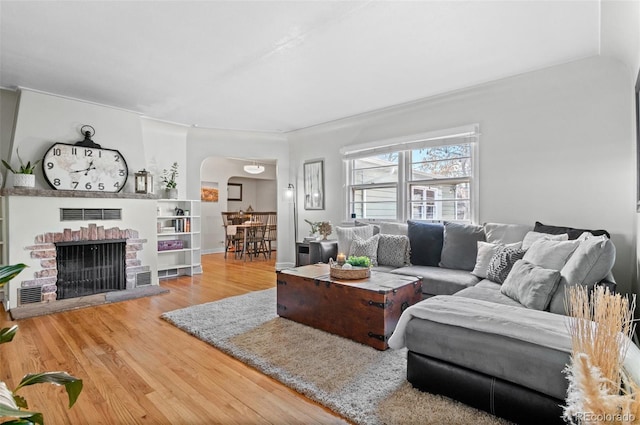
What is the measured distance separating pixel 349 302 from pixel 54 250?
3.65 meters

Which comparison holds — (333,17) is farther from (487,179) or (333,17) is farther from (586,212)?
(586,212)

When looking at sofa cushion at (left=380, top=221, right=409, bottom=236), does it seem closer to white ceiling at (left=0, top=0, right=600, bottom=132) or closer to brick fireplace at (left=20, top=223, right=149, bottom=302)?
white ceiling at (left=0, top=0, right=600, bottom=132)

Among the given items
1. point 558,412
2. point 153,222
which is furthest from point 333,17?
point 153,222

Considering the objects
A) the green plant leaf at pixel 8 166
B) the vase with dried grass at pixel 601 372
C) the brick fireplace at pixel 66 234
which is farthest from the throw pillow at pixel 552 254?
the green plant leaf at pixel 8 166

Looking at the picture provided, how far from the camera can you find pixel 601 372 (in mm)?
914

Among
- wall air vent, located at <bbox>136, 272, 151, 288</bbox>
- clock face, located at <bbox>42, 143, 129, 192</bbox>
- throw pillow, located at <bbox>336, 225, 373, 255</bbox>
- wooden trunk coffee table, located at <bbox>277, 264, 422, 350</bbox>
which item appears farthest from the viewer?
wall air vent, located at <bbox>136, 272, 151, 288</bbox>

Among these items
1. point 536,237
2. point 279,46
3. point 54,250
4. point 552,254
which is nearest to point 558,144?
point 536,237

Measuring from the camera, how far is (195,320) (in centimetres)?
333

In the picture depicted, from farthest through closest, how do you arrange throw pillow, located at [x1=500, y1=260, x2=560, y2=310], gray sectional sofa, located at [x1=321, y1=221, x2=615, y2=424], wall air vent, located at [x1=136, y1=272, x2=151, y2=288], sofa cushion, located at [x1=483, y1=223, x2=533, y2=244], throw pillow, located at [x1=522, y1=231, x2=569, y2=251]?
wall air vent, located at [x1=136, y1=272, x2=151, y2=288] → sofa cushion, located at [x1=483, y1=223, x2=533, y2=244] → throw pillow, located at [x1=522, y1=231, x2=569, y2=251] → throw pillow, located at [x1=500, y1=260, x2=560, y2=310] → gray sectional sofa, located at [x1=321, y1=221, x2=615, y2=424]

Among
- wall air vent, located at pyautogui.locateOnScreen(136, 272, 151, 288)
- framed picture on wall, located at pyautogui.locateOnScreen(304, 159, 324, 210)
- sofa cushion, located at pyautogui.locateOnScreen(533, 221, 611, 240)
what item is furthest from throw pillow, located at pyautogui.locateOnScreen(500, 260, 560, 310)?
wall air vent, located at pyautogui.locateOnScreen(136, 272, 151, 288)

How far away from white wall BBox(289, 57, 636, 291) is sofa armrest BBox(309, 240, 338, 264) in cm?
196

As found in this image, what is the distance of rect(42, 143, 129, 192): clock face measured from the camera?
4109 millimetres

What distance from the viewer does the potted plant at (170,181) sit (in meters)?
5.47

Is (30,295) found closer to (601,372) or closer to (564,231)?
(601,372)
